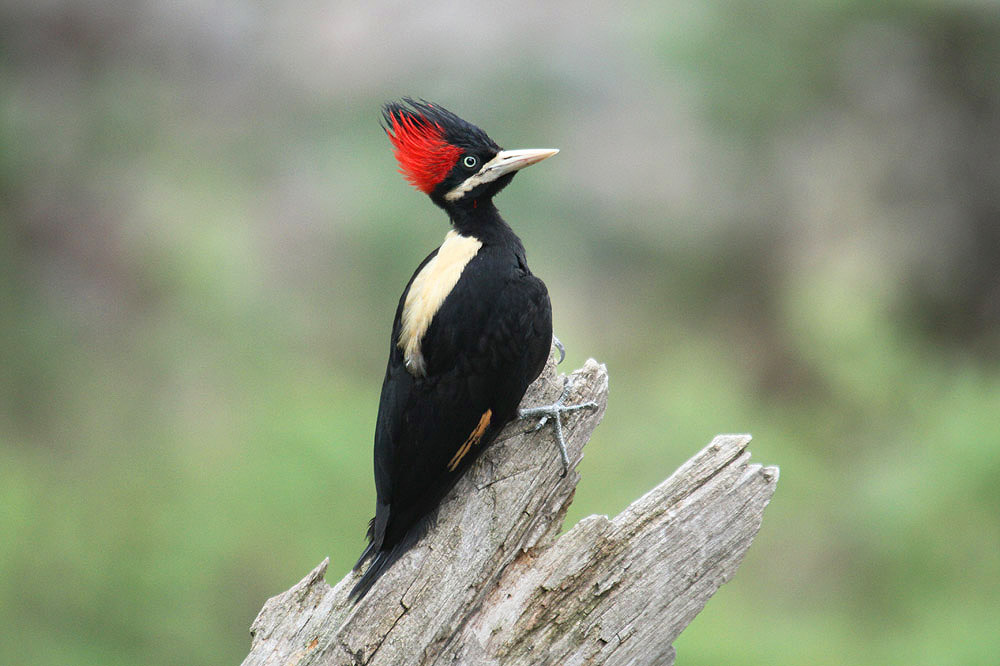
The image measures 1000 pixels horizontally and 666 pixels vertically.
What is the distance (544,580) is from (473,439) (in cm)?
36

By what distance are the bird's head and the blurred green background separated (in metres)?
2.43

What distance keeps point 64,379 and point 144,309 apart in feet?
1.94

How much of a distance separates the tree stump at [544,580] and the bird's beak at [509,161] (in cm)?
73

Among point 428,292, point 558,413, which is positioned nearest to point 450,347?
point 428,292

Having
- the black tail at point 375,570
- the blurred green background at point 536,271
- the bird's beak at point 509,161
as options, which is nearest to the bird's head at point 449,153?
the bird's beak at point 509,161

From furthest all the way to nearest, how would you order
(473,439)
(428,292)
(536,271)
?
(536,271)
(428,292)
(473,439)

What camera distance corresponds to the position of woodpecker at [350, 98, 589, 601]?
2.17m

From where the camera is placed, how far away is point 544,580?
2.06m

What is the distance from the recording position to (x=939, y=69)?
6.43 metres

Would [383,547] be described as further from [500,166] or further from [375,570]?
[500,166]

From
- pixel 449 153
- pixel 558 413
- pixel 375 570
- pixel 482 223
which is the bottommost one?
pixel 375 570

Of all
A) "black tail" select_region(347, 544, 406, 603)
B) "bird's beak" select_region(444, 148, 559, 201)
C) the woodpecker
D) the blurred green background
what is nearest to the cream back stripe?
the woodpecker

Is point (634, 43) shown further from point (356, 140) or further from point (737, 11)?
point (356, 140)

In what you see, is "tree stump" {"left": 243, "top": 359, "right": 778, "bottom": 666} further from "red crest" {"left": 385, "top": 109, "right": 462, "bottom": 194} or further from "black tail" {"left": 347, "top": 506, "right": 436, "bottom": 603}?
"red crest" {"left": 385, "top": 109, "right": 462, "bottom": 194}
